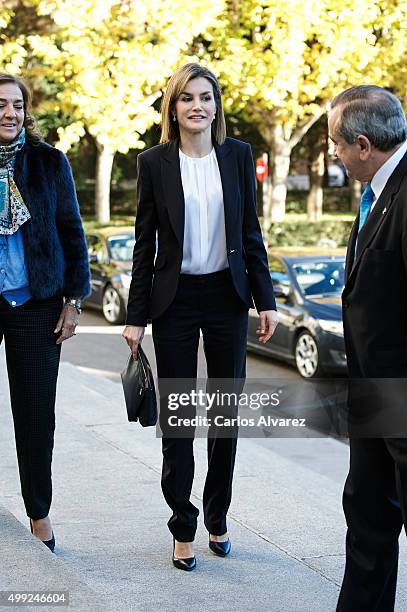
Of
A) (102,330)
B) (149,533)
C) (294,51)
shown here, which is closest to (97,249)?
(102,330)

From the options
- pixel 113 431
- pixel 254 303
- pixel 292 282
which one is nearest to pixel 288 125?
pixel 292 282

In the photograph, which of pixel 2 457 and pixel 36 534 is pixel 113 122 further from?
pixel 36 534

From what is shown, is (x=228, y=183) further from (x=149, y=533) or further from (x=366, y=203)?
(x=149, y=533)

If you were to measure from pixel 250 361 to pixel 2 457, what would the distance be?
7114 mm

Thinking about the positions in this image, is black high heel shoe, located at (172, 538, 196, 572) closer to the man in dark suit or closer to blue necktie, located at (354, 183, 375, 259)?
the man in dark suit

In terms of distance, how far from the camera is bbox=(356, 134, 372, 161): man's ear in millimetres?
3025

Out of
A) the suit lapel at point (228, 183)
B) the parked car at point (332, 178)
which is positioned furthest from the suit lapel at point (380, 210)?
the parked car at point (332, 178)

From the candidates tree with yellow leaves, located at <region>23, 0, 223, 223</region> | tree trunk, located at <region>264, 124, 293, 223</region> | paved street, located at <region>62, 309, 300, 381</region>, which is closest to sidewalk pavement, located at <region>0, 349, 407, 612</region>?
paved street, located at <region>62, 309, 300, 381</region>

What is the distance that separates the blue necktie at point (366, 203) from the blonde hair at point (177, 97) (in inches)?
46.2

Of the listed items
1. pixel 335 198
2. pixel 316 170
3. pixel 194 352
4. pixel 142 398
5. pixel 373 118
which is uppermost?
pixel 373 118

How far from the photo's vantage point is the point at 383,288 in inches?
120

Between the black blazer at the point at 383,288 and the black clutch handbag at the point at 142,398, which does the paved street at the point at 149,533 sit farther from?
the black blazer at the point at 383,288

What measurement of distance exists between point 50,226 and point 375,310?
1.52 m

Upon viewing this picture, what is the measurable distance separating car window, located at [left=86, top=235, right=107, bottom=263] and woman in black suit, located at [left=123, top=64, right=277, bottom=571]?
12.3 meters
